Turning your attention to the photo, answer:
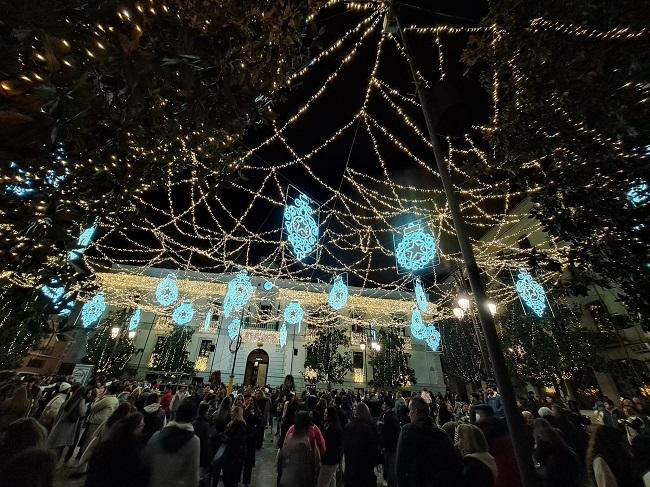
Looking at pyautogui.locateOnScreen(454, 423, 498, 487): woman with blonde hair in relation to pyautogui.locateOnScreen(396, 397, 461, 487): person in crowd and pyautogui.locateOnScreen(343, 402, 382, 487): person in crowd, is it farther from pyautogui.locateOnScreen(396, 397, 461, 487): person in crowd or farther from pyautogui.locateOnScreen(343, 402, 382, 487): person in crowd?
pyautogui.locateOnScreen(343, 402, 382, 487): person in crowd

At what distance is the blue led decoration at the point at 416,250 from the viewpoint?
719cm

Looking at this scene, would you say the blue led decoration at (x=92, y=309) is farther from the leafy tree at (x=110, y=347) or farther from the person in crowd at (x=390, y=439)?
the person in crowd at (x=390, y=439)

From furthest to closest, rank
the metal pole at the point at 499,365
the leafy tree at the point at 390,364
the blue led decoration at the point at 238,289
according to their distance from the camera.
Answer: the leafy tree at the point at 390,364 < the blue led decoration at the point at 238,289 < the metal pole at the point at 499,365

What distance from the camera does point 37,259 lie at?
248 cm

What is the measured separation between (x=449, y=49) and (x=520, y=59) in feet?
10.4

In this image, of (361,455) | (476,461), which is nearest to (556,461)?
(476,461)

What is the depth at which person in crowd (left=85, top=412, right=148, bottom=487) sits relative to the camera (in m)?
2.72

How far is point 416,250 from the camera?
728cm

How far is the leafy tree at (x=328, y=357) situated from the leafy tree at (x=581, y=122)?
23.0 m

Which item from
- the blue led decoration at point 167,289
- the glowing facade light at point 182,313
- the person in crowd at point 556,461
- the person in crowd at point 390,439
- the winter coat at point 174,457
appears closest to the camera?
the winter coat at point 174,457

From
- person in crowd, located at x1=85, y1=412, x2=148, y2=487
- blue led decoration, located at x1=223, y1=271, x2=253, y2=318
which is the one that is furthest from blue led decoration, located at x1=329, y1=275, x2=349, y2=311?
person in crowd, located at x1=85, y1=412, x2=148, y2=487

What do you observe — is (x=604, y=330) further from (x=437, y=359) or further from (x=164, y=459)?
(x=164, y=459)

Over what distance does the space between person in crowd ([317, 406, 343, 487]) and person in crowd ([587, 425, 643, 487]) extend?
3218 mm

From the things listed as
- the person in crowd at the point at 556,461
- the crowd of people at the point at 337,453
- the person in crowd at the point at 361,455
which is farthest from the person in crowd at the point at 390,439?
the person in crowd at the point at 556,461
